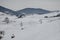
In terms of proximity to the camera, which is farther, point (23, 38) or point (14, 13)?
point (14, 13)

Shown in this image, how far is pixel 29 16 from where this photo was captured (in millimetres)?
17422

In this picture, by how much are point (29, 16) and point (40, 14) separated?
2.05 m

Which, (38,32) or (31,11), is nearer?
(38,32)

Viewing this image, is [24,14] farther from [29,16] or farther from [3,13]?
[3,13]

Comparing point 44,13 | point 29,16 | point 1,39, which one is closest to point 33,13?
point 29,16

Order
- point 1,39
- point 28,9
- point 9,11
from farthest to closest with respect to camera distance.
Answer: point 9,11
point 28,9
point 1,39

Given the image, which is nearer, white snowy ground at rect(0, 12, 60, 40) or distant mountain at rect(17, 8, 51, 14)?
white snowy ground at rect(0, 12, 60, 40)

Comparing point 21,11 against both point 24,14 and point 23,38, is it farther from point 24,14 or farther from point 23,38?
point 23,38

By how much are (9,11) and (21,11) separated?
3.03m

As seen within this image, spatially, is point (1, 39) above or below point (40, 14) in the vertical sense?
below

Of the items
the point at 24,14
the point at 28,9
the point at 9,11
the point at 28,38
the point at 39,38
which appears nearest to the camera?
the point at 39,38

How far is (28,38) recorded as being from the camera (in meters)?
6.36

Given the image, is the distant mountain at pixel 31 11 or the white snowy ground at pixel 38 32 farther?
the distant mountain at pixel 31 11

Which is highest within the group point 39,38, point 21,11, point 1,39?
point 21,11
